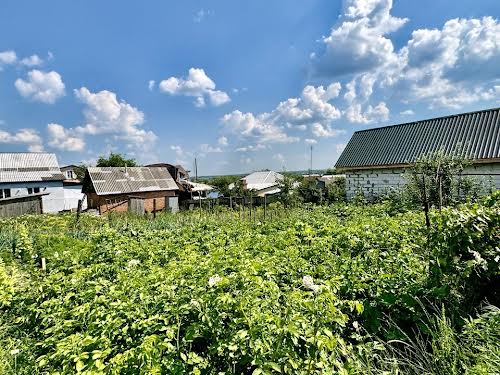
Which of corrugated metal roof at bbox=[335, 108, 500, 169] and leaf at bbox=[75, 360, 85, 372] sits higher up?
corrugated metal roof at bbox=[335, 108, 500, 169]

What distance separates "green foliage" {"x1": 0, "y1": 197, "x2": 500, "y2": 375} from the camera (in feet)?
5.48

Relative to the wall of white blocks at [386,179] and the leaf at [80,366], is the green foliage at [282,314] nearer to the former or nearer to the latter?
the leaf at [80,366]

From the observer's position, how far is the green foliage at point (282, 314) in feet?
5.48

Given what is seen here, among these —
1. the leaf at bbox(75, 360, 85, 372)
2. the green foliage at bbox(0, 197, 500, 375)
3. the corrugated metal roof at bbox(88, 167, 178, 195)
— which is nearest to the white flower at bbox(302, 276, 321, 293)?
the green foliage at bbox(0, 197, 500, 375)

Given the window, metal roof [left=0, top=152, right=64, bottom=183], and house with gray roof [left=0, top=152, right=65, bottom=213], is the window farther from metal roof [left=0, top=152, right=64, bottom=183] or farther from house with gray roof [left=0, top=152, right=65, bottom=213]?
metal roof [left=0, top=152, right=64, bottom=183]

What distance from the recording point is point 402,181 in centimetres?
1214

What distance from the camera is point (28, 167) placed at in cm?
2658

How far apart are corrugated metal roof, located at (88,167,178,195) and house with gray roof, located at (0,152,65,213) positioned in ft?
19.2

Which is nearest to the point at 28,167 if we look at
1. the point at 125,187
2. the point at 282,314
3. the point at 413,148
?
the point at 125,187

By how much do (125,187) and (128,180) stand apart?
0.96 metres

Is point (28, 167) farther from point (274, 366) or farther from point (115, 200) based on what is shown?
point (274, 366)

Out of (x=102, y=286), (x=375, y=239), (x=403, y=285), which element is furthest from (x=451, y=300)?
(x=102, y=286)

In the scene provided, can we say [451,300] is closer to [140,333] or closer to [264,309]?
[264,309]

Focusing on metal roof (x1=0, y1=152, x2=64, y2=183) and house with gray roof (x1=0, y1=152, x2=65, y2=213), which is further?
metal roof (x1=0, y1=152, x2=64, y2=183)
